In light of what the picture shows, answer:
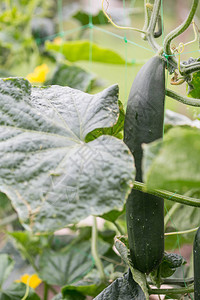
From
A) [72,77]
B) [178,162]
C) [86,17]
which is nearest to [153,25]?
[178,162]

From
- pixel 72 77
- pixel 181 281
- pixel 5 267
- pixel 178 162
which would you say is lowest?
pixel 5 267

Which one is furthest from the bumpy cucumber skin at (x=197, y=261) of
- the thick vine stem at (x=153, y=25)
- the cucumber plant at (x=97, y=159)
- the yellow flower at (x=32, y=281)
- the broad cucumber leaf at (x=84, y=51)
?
the broad cucumber leaf at (x=84, y=51)

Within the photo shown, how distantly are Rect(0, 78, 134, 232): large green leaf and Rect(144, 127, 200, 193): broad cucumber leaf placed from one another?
0.10m

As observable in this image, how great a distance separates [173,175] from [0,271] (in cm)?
68

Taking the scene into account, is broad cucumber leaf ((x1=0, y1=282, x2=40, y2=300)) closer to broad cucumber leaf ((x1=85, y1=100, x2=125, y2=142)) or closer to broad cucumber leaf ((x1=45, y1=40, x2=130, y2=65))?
broad cucumber leaf ((x1=85, y1=100, x2=125, y2=142))

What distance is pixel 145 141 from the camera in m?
0.48

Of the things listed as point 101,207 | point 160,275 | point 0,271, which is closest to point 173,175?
point 101,207

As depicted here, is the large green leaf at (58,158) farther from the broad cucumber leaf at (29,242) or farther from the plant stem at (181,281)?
the broad cucumber leaf at (29,242)

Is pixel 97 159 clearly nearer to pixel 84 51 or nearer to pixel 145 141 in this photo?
pixel 145 141

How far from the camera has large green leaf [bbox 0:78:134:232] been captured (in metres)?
0.40

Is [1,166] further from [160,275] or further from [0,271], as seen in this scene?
[0,271]

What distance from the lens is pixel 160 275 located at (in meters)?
0.59

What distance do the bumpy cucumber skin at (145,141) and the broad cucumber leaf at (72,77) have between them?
557 millimetres

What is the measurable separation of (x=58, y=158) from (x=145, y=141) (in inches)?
4.7
